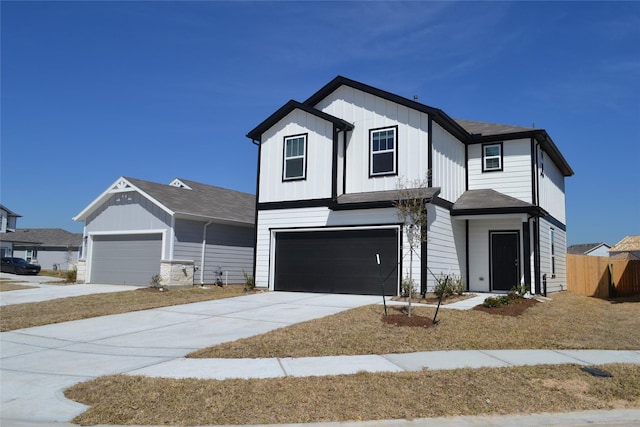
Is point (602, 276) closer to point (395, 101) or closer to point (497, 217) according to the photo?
point (497, 217)

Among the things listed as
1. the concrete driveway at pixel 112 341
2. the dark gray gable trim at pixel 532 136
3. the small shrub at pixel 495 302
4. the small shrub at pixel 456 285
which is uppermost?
the dark gray gable trim at pixel 532 136

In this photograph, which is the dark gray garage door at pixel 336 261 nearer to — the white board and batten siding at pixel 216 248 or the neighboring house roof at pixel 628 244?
the white board and batten siding at pixel 216 248

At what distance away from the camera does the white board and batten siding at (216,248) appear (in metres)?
22.0

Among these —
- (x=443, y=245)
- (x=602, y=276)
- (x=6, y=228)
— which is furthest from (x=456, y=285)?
(x=6, y=228)

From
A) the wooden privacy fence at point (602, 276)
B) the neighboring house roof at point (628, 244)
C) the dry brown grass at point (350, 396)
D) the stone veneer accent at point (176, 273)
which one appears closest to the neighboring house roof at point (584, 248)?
the neighboring house roof at point (628, 244)

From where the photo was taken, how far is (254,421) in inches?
216

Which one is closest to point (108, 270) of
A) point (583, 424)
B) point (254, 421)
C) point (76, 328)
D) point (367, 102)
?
point (76, 328)

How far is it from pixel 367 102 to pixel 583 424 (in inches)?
549

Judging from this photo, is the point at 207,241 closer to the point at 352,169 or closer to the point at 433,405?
the point at 352,169

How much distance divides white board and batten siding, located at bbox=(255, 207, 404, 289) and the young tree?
1.06 meters

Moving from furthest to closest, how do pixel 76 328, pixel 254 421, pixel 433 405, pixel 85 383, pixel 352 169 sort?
pixel 352 169 → pixel 76 328 → pixel 85 383 → pixel 433 405 → pixel 254 421

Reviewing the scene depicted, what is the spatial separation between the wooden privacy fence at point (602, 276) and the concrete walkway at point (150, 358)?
15.4 m

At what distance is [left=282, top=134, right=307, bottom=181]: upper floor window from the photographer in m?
18.5

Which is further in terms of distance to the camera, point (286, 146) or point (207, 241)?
point (207, 241)
